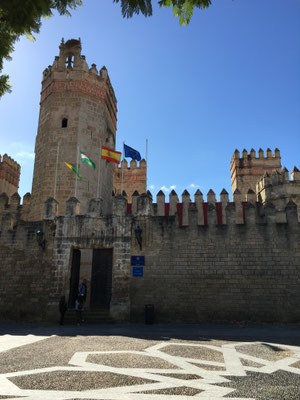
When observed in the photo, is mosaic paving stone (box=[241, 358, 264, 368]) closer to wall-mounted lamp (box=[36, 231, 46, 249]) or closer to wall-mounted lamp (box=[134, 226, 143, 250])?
wall-mounted lamp (box=[134, 226, 143, 250])

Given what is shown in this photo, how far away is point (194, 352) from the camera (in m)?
6.56

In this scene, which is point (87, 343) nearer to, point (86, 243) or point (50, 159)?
point (86, 243)

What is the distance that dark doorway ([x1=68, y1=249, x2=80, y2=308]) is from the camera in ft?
43.5

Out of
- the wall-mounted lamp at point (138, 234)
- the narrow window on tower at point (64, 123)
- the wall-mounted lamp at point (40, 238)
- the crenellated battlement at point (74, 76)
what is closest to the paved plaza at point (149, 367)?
the wall-mounted lamp at point (138, 234)

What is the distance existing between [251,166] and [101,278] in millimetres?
17882

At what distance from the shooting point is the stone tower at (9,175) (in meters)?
26.9

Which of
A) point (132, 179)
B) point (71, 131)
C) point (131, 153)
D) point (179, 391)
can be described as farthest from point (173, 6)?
point (132, 179)

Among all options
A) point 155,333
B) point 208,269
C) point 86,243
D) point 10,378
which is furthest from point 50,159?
point 10,378

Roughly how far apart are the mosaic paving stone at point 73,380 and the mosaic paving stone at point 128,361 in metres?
0.72

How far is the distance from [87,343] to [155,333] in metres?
2.53

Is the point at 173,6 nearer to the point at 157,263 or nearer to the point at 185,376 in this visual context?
the point at 185,376

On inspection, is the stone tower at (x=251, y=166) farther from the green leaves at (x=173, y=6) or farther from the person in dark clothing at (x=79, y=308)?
the green leaves at (x=173, y=6)

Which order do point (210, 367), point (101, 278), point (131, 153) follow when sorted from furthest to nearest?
point (131, 153)
point (101, 278)
point (210, 367)

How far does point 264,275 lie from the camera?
12344mm
